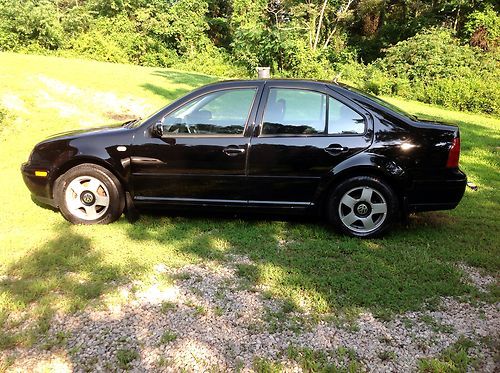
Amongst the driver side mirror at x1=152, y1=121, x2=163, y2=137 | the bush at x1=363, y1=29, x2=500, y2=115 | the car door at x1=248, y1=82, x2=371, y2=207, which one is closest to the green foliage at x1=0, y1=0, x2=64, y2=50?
the bush at x1=363, y1=29, x2=500, y2=115

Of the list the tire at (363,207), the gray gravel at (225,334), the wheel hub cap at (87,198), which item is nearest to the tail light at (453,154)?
the tire at (363,207)

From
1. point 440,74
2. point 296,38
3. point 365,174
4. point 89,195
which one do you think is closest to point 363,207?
point 365,174

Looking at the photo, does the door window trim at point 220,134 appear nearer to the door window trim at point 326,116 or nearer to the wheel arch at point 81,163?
the door window trim at point 326,116

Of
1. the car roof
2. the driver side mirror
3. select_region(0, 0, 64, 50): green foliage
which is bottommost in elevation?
the driver side mirror

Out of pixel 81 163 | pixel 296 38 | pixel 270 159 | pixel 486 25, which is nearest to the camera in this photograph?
pixel 270 159

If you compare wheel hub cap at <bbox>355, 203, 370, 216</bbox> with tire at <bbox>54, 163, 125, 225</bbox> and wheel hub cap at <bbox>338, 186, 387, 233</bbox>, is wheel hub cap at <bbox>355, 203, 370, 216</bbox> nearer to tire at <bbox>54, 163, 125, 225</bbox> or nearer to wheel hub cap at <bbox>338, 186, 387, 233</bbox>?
wheel hub cap at <bbox>338, 186, 387, 233</bbox>

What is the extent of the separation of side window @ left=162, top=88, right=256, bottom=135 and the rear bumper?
1844 mm

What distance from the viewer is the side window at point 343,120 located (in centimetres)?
446

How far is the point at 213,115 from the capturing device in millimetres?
4590

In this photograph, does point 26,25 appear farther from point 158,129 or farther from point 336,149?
point 336,149

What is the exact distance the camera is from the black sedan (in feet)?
14.4

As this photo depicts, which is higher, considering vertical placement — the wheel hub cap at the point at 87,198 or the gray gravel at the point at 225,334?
the wheel hub cap at the point at 87,198

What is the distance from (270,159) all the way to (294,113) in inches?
21.6

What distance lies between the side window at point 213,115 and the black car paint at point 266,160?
72 mm
